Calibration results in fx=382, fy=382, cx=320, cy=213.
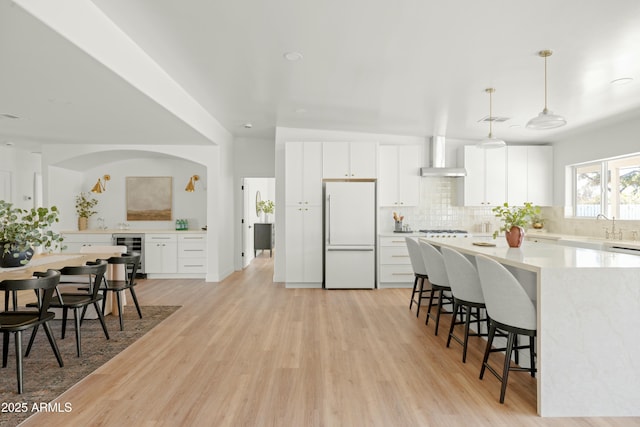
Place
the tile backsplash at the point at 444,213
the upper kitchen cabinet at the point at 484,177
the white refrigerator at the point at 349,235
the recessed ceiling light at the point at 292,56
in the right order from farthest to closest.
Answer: the tile backsplash at the point at 444,213, the upper kitchen cabinet at the point at 484,177, the white refrigerator at the point at 349,235, the recessed ceiling light at the point at 292,56

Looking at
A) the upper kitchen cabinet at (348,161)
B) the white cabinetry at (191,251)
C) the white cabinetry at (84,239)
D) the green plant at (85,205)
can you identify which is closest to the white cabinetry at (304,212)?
the upper kitchen cabinet at (348,161)

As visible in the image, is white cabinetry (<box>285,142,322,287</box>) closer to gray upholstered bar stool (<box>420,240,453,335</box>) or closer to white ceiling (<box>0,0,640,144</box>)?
white ceiling (<box>0,0,640,144</box>)

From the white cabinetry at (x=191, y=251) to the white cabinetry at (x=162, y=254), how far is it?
0.09 metres

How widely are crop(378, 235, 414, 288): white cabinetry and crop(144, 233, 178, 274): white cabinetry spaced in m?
3.64

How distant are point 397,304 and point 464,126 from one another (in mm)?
2903

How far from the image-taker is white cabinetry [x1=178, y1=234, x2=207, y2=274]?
6828 mm

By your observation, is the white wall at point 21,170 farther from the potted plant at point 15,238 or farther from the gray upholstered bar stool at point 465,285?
the gray upholstered bar stool at point 465,285

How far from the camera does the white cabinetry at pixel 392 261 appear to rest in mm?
5977

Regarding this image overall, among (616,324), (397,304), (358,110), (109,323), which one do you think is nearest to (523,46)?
(616,324)

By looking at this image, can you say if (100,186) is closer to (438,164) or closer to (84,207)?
(84,207)

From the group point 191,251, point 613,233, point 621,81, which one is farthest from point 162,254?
point 613,233

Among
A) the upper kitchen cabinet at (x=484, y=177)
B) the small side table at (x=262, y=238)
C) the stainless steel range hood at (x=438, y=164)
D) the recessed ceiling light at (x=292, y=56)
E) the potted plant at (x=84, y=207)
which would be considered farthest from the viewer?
the small side table at (x=262, y=238)

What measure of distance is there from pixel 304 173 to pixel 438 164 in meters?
2.25

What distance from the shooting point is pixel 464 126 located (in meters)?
5.82
